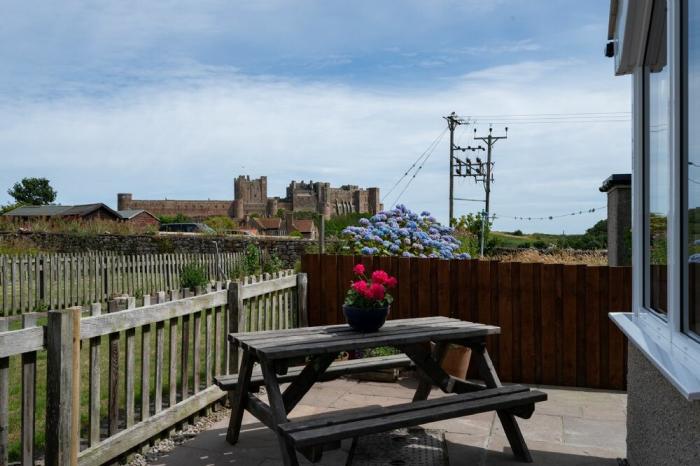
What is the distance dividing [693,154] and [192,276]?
39.5 ft

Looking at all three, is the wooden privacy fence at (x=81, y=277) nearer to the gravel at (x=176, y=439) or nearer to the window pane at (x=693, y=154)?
the gravel at (x=176, y=439)

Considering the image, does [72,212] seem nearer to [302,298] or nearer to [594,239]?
[594,239]

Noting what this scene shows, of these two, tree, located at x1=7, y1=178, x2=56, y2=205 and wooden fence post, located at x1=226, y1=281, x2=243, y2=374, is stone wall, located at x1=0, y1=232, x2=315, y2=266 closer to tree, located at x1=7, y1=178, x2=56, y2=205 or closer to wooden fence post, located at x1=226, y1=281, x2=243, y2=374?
wooden fence post, located at x1=226, y1=281, x2=243, y2=374

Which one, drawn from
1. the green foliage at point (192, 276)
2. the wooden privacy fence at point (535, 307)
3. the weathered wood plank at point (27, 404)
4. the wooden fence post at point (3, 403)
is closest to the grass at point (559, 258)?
the wooden privacy fence at point (535, 307)

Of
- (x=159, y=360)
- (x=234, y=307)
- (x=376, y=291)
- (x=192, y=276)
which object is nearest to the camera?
(x=376, y=291)

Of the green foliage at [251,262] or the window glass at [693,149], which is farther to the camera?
the green foliage at [251,262]

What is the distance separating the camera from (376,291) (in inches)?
153

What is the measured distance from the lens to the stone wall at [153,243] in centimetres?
2019

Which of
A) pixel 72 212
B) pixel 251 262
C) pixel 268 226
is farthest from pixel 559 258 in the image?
pixel 268 226

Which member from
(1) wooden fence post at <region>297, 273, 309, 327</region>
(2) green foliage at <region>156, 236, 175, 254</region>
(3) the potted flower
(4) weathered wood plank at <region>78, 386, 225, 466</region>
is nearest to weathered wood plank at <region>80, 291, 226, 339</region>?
(4) weathered wood plank at <region>78, 386, 225, 466</region>

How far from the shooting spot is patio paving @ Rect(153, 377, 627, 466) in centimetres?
379

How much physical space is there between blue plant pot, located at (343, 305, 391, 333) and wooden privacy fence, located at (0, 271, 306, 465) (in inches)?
48.3

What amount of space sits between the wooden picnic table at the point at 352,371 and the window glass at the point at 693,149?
1.41 metres

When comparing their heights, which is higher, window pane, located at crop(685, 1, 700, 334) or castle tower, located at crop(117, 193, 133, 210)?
castle tower, located at crop(117, 193, 133, 210)
